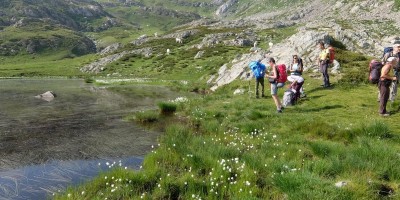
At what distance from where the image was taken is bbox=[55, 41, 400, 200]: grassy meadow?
9242 mm

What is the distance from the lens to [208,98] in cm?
3055

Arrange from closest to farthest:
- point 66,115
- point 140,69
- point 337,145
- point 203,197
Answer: point 203,197 < point 337,145 < point 66,115 < point 140,69

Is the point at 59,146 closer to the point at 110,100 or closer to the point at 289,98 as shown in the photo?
the point at 289,98

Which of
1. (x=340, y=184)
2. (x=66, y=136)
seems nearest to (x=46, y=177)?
(x=66, y=136)

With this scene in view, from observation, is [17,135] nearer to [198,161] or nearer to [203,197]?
[198,161]

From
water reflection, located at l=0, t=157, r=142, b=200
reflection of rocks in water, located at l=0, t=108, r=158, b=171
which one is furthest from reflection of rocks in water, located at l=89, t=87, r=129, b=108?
water reflection, located at l=0, t=157, r=142, b=200

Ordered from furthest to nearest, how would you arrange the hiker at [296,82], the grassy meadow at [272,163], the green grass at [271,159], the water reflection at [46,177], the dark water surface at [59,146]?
the hiker at [296,82], the dark water surface at [59,146], the water reflection at [46,177], the green grass at [271,159], the grassy meadow at [272,163]

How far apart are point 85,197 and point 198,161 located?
12.5ft

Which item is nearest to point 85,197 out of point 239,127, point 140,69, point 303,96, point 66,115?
point 239,127

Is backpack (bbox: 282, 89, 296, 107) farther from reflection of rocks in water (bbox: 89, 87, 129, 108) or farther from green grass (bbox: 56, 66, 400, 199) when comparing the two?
reflection of rocks in water (bbox: 89, 87, 129, 108)

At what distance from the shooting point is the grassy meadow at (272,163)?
9.24 meters

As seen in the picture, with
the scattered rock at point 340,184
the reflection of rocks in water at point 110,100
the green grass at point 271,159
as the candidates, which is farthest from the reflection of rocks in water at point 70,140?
the reflection of rocks in water at point 110,100

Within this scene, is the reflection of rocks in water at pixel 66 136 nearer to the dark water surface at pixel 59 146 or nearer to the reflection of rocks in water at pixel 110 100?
the dark water surface at pixel 59 146

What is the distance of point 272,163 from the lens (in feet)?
36.8
